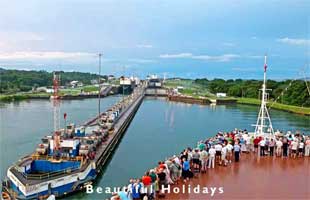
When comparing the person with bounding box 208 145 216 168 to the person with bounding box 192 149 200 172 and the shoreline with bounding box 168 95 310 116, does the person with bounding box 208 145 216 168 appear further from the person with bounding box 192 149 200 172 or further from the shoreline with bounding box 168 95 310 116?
the shoreline with bounding box 168 95 310 116

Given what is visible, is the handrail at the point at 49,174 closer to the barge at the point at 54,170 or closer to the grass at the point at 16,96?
the barge at the point at 54,170

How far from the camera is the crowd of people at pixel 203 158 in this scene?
814cm

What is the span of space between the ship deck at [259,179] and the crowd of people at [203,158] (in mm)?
271

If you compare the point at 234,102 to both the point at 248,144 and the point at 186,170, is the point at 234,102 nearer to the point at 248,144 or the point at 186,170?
the point at 248,144

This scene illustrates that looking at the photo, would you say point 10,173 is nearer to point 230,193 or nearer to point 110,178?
point 110,178

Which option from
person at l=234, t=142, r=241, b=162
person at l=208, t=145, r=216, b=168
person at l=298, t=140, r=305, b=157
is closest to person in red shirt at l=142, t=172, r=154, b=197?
person at l=208, t=145, r=216, b=168

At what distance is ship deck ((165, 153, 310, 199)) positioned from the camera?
29.8ft

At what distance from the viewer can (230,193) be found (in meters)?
9.12

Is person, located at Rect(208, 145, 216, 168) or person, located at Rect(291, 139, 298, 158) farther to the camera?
person, located at Rect(291, 139, 298, 158)

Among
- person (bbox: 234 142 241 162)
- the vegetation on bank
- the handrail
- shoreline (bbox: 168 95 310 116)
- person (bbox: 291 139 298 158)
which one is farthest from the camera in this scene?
the vegetation on bank

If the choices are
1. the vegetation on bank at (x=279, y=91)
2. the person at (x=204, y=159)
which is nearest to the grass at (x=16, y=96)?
the vegetation on bank at (x=279, y=91)

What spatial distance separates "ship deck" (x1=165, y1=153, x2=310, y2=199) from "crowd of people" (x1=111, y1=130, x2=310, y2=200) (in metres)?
0.27

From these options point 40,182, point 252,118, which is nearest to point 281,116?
A: point 252,118

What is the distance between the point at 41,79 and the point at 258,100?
6221 cm
